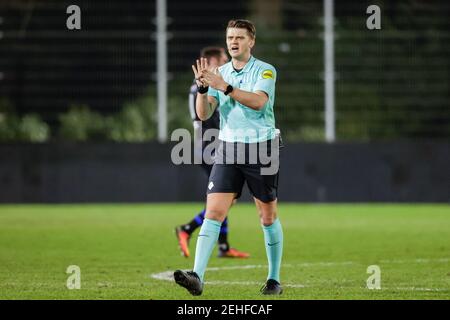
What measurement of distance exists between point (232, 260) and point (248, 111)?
3817mm

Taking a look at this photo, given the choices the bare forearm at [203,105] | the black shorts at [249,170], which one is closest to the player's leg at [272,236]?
the black shorts at [249,170]

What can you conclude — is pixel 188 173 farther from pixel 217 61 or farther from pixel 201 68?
pixel 201 68

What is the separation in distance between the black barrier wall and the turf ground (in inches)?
38.3

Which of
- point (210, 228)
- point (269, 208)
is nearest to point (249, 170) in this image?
point (269, 208)

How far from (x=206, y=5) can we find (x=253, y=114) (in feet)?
48.4

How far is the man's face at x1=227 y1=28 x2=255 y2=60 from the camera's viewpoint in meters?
→ 8.95

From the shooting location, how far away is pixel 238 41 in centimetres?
897

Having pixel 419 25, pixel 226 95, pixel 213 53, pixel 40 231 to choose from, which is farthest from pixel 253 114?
pixel 419 25

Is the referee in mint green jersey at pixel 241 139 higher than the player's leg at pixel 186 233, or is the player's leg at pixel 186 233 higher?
the referee in mint green jersey at pixel 241 139

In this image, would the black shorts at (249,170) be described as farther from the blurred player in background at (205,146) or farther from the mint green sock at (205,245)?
the blurred player in background at (205,146)

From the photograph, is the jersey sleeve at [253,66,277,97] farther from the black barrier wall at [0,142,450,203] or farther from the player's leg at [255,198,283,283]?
the black barrier wall at [0,142,450,203]

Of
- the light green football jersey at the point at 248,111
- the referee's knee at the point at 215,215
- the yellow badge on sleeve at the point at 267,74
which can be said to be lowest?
the referee's knee at the point at 215,215

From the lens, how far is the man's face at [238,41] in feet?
29.3
